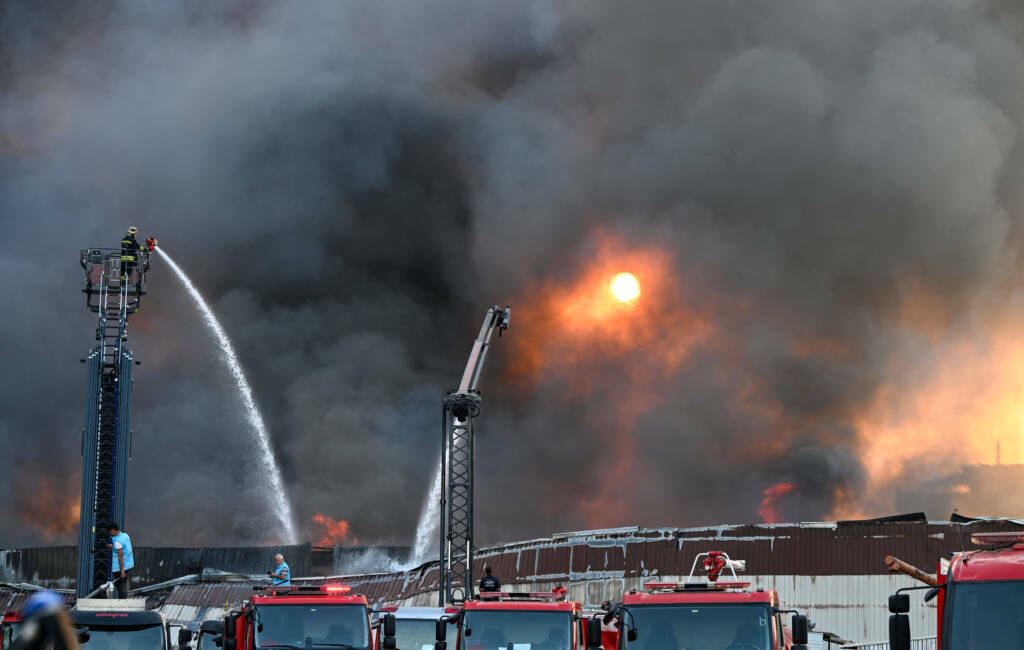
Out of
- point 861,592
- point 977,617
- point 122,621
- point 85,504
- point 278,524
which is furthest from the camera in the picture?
point 278,524

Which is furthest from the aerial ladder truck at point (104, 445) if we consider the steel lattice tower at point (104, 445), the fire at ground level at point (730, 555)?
the fire at ground level at point (730, 555)

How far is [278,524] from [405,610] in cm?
5305

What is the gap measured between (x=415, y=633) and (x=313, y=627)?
5695 mm

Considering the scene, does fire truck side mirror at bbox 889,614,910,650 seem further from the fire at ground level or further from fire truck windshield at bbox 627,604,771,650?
the fire at ground level

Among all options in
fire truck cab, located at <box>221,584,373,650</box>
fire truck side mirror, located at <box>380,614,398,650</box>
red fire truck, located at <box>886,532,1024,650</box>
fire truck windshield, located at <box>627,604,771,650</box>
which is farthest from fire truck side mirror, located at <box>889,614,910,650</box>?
fire truck cab, located at <box>221,584,373,650</box>

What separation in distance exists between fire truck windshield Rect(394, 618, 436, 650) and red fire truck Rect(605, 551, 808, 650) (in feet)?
27.7

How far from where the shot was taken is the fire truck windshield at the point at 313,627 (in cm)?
2039

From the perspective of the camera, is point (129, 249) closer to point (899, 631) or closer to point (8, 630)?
point (8, 630)

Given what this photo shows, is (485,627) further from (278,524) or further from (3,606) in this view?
(278,524)

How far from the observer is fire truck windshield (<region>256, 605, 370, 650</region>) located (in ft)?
66.9

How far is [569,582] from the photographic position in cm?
5100

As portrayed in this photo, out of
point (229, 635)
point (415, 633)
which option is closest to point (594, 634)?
point (229, 635)

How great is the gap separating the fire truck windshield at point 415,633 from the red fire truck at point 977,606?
12.2 m

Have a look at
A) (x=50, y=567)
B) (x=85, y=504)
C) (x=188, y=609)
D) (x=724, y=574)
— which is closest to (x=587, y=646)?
(x=85, y=504)
